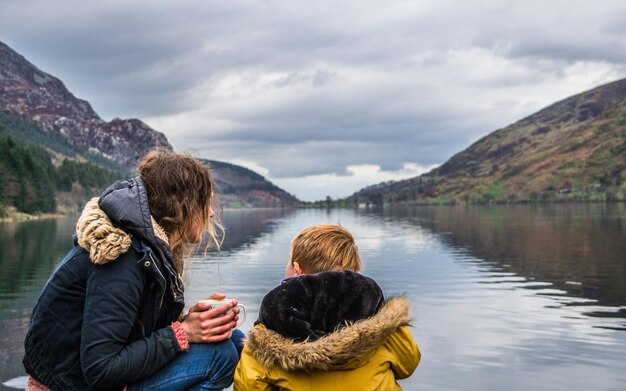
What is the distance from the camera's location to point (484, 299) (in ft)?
76.4

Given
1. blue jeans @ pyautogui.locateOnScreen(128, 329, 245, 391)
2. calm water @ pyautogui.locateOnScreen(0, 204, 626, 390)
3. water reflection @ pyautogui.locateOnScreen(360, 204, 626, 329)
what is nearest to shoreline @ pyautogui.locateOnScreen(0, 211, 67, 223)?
calm water @ pyautogui.locateOnScreen(0, 204, 626, 390)

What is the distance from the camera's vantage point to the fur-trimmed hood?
3.98m

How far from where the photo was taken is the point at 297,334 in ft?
14.9

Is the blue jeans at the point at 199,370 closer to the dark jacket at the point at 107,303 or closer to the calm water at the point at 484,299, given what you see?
the dark jacket at the point at 107,303

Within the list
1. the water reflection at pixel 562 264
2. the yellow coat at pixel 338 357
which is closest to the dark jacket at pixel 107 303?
the yellow coat at pixel 338 357

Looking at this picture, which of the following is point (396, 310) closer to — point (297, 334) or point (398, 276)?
point (297, 334)

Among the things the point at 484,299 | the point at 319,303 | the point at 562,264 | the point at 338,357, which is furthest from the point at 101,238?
the point at 562,264

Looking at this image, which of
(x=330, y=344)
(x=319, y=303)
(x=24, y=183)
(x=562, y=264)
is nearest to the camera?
(x=330, y=344)

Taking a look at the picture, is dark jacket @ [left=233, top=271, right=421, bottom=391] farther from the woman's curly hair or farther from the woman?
the woman's curly hair

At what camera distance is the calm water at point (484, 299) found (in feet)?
43.4

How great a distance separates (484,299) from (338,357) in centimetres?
1979

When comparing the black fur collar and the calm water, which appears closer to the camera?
the black fur collar

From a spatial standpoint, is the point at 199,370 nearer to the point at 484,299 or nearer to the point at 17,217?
the point at 484,299

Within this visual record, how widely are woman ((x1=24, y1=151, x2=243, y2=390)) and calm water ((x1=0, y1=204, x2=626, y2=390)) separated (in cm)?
91
